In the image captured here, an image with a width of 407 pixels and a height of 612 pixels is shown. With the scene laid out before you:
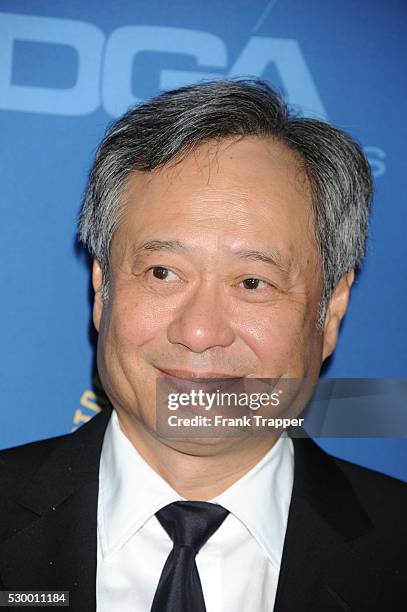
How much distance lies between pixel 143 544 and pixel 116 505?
113mm

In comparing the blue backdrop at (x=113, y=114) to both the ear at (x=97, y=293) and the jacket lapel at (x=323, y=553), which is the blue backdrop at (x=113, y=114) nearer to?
the ear at (x=97, y=293)

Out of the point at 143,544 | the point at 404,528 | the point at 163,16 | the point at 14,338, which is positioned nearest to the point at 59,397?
the point at 14,338

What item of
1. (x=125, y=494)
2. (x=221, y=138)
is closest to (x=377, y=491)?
(x=125, y=494)

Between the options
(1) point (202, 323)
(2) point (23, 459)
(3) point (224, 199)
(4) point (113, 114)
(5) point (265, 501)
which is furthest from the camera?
(4) point (113, 114)

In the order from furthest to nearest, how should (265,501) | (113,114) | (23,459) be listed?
(113,114) < (23,459) < (265,501)

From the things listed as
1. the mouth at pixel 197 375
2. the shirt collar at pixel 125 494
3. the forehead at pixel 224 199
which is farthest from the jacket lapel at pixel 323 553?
the forehead at pixel 224 199

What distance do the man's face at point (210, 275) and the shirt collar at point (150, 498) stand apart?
0.14 m

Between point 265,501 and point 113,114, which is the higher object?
point 113,114

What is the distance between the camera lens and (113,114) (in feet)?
7.80

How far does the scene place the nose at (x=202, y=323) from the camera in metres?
1.74

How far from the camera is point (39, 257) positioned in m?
2.32

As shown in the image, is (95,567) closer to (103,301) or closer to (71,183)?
(103,301)

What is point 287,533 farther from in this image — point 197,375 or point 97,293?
point 97,293

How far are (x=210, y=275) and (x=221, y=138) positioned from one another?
364 mm
